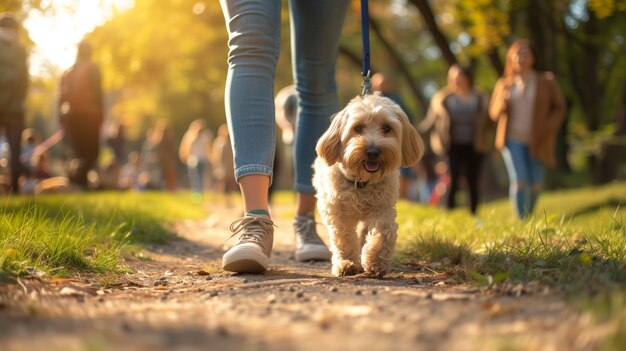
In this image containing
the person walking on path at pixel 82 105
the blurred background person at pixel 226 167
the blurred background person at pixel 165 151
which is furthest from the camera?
the blurred background person at pixel 165 151

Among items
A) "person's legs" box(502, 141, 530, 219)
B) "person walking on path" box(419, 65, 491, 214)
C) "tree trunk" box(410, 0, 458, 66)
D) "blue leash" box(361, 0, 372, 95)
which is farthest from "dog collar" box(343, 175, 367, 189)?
"tree trunk" box(410, 0, 458, 66)

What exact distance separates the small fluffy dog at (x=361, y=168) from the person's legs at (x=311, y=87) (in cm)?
52

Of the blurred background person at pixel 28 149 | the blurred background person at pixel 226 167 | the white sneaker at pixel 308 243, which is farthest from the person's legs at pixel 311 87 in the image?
the blurred background person at pixel 226 167

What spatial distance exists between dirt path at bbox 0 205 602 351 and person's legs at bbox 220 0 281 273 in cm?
41

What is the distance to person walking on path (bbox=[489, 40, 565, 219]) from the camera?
9234 millimetres

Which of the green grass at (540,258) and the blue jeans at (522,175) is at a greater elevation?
the blue jeans at (522,175)

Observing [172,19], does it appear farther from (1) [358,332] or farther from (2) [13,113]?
(1) [358,332]

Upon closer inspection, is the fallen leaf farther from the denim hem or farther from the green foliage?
the green foliage

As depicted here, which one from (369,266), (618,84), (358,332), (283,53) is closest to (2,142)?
(369,266)

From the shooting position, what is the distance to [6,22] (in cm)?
963

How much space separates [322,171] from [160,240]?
2.16m

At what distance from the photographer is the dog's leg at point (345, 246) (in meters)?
3.97

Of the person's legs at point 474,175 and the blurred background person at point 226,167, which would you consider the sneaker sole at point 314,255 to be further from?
the blurred background person at point 226,167

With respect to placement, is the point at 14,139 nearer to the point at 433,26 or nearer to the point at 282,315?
the point at 282,315
